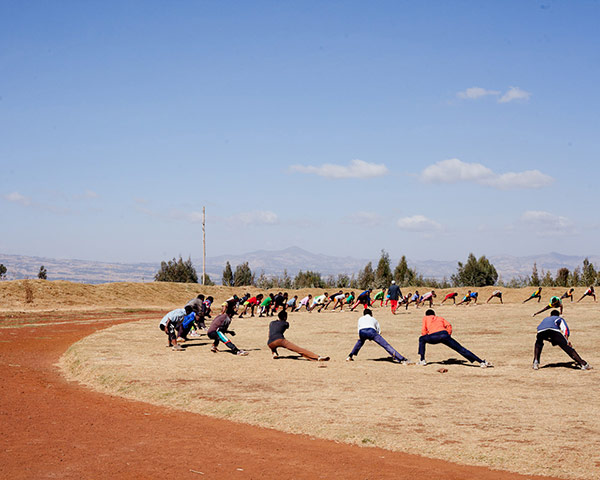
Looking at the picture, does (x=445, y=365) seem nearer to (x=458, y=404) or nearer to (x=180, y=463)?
(x=458, y=404)

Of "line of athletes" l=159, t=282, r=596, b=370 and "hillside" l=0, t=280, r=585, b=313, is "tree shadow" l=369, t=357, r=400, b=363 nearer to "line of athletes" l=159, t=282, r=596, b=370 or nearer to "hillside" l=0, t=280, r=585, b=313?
"line of athletes" l=159, t=282, r=596, b=370

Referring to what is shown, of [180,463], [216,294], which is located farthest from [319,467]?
[216,294]

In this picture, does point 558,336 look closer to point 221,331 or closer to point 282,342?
point 282,342

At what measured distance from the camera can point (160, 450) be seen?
995cm

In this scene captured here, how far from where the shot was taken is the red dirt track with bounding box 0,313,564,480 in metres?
8.77

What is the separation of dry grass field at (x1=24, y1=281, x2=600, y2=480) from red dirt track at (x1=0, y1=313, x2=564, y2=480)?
1.74 feet

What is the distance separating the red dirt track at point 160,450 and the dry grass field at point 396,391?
1.74ft

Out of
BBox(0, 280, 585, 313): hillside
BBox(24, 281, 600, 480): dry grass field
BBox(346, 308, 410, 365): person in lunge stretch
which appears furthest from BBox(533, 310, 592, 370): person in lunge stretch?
BBox(0, 280, 585, 313): hillside

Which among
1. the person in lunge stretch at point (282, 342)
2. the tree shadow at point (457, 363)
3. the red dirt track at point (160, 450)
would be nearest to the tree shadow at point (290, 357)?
the person in lunge stretch at point (282, 342)

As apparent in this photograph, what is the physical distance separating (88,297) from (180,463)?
54512 millimetres

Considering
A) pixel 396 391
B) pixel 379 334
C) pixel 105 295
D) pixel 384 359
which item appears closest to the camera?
pixel 396 391

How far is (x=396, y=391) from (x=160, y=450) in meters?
6.17

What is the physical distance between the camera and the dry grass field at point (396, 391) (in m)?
9.90

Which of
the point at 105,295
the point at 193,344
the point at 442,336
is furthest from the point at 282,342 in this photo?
the point at 105,295
